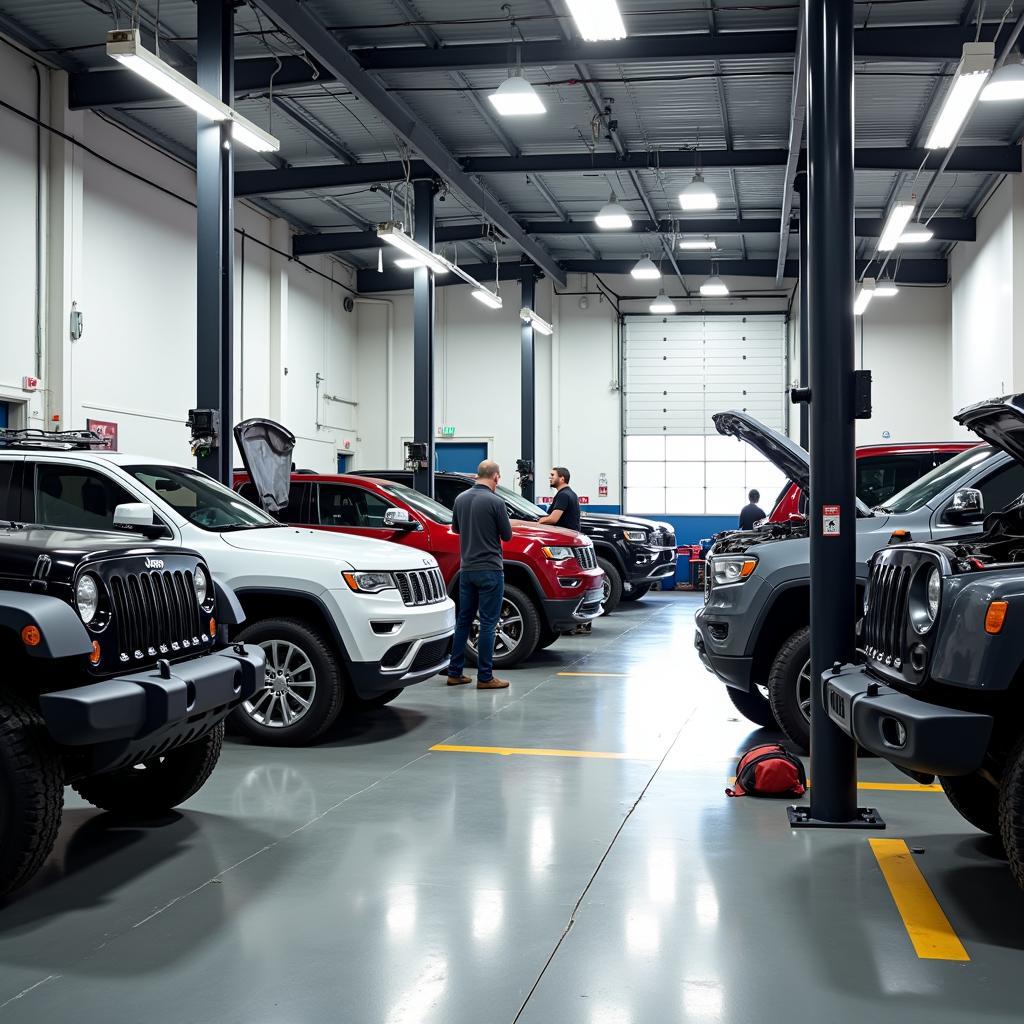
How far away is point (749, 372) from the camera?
23.3 m

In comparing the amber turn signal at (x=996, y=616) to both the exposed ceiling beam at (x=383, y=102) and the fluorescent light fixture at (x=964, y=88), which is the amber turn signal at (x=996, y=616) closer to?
the fluorescent light fixture at (x=964, y=88)

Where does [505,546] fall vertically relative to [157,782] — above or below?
above

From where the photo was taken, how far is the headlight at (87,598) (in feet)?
12.7

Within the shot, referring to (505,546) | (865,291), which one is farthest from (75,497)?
(865,291)

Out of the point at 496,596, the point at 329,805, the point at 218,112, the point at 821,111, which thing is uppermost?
the point at 218,112

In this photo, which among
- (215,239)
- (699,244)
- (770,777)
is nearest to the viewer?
(770,777)

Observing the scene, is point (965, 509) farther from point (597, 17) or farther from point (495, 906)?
point (597, 17)

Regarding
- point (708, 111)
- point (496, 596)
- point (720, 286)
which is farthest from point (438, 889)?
point (720, 286)

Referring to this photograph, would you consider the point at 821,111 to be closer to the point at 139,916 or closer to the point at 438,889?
the point at 438,889

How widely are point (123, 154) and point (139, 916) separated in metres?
13.1

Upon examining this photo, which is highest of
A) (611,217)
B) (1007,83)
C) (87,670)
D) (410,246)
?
(611,217)

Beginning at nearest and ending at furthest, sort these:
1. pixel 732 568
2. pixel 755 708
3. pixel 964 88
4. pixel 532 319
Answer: pixel 732 568 < pixel 755 708 < pixel 964 88 < pixel 532 319

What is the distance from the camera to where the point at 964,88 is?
31.0 ft

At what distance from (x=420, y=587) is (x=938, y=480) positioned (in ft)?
10.2
